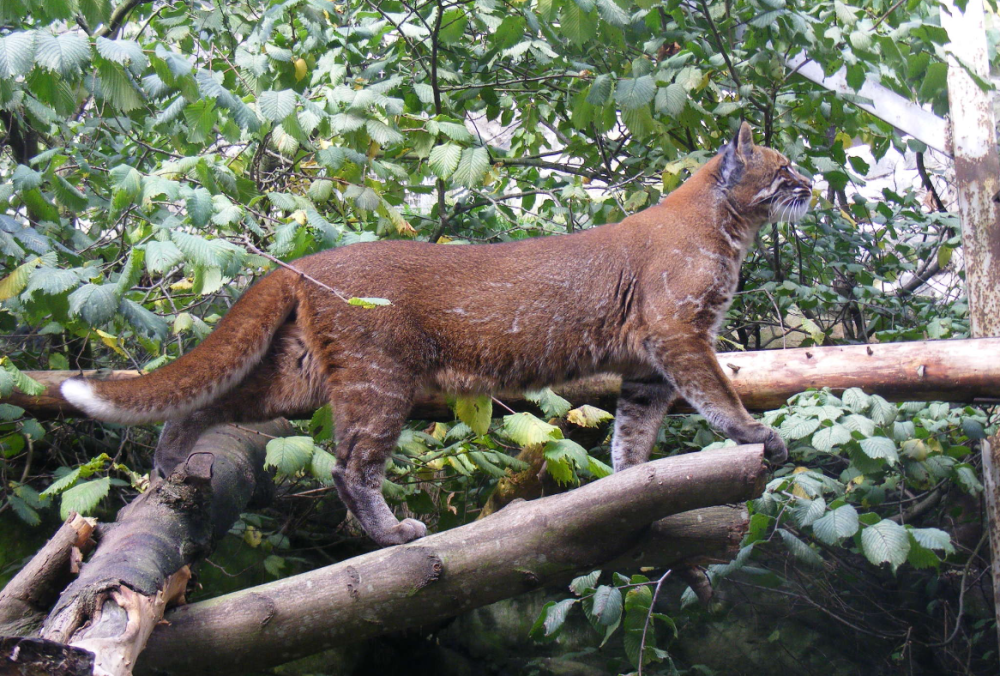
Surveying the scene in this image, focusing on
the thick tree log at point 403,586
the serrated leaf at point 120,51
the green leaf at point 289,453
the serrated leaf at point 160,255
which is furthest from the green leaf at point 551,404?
the serrated leaf at point 120,51

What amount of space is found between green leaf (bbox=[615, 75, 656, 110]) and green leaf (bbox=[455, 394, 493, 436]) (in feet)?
6.16

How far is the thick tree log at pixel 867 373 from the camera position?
382cm

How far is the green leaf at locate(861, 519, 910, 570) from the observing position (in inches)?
111

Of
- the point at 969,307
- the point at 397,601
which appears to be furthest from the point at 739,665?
the point at 397,601

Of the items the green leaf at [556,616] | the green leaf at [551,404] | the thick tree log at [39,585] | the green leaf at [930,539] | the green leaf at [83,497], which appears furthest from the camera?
the green leaf at [551,404]

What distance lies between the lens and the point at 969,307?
5.13 m

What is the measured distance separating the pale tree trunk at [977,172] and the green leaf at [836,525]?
2.63 meters

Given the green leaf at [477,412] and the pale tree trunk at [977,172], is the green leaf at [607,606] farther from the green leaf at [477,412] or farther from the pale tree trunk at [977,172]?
the pale tree trunk at [977,172]

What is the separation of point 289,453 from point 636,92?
107 inches

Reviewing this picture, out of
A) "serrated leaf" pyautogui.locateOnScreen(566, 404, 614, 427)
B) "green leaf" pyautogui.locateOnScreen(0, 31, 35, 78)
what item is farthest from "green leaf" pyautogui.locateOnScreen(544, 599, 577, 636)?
"green leaf" pyautogui.locateOnScreen(0, 31, 35, 78)

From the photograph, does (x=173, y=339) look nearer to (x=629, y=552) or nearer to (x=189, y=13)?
(x=189, y=13)

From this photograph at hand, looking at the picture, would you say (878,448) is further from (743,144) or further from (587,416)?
(743,144)

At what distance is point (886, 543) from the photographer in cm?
287

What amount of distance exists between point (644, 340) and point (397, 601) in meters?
1.62
